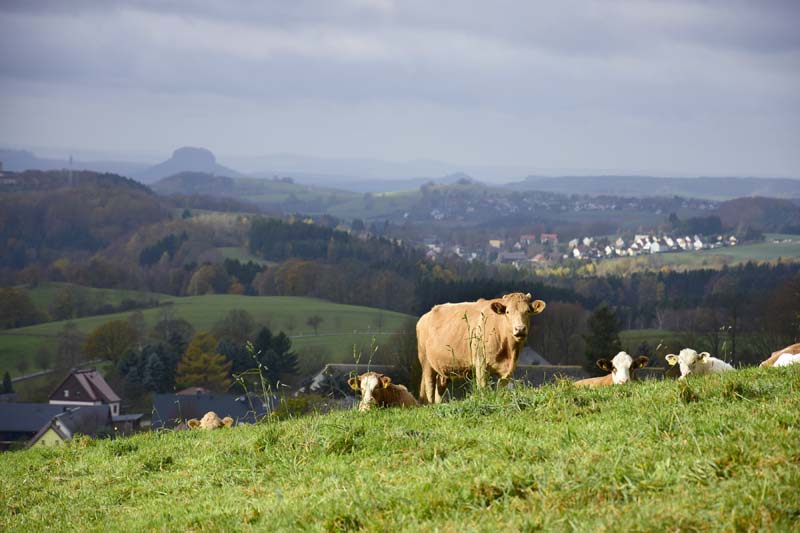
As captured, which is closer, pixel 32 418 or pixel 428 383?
pixel 428 383

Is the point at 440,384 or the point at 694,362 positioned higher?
the point at 694,362

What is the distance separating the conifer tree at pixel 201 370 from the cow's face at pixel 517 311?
8905cm

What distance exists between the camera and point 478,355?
1461 centimetres

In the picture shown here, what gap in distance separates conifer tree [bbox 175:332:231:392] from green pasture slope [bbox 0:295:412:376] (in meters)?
9.94

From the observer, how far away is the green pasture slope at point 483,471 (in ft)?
20.8

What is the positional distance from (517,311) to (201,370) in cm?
9318

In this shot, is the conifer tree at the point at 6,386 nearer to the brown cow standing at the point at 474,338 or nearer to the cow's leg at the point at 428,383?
the brown cow standing at the point at 474,338

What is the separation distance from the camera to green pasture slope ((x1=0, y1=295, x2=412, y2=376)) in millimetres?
112688

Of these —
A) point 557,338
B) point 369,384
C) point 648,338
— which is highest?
point 369,384

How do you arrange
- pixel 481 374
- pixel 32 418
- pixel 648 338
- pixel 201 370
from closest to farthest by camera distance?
pixel 481 374 < pixel 32 418 < pixel 648 338 < pixel 201 370

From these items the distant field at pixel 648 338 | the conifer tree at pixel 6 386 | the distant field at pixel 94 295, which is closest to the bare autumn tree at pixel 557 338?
the distant field at pixel 648 338

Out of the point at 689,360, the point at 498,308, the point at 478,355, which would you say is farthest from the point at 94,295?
the point at 478,355

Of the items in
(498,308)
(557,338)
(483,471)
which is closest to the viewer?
(483,471)

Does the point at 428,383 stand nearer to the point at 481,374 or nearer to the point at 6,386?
the point at 481,374
